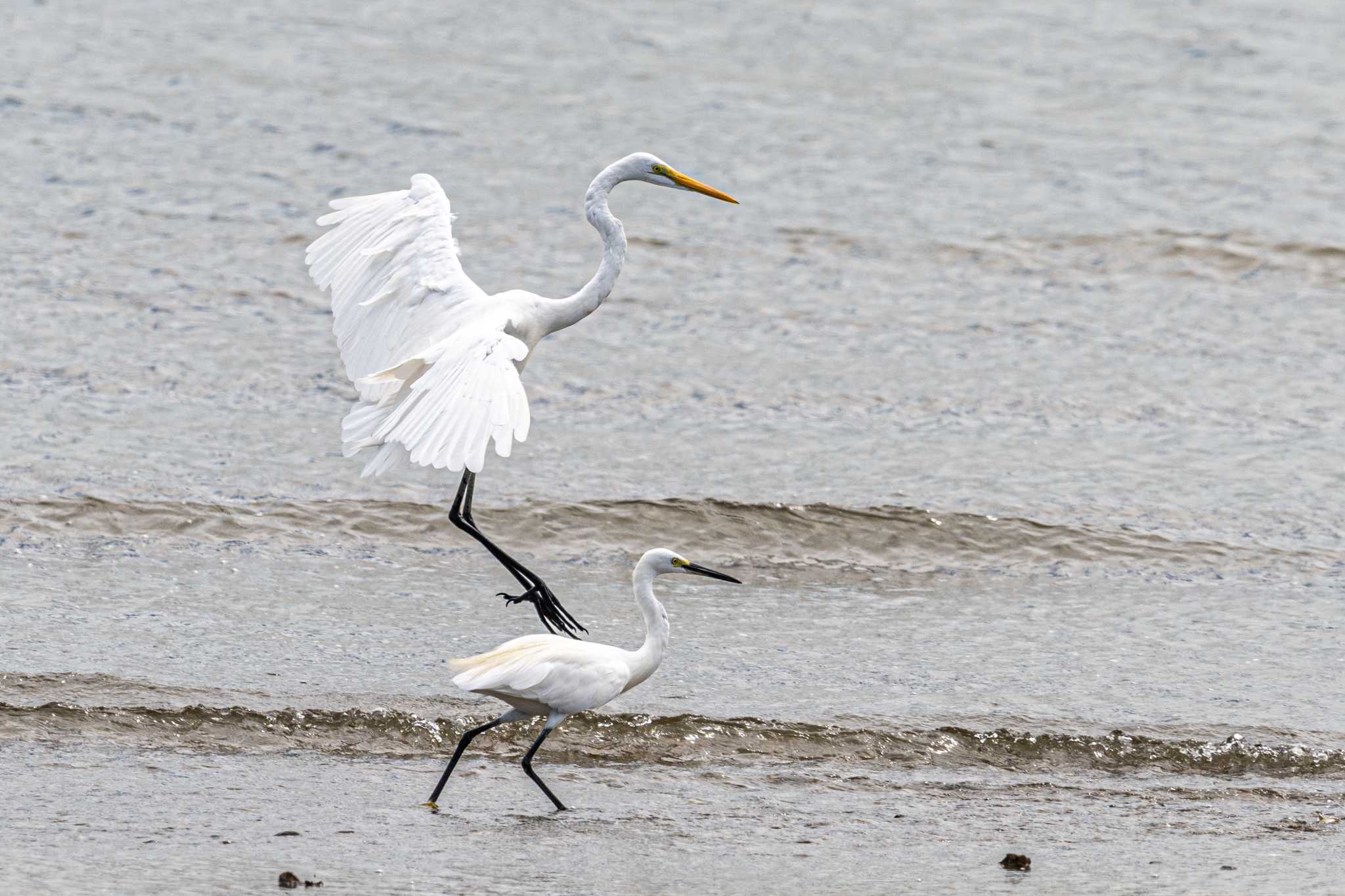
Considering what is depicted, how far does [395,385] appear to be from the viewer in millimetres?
7602

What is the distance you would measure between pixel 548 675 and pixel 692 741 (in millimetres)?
927

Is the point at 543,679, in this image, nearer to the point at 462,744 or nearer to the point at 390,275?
the point at 462,744

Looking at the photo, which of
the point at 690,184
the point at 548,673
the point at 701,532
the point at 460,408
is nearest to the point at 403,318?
the point at 690,184

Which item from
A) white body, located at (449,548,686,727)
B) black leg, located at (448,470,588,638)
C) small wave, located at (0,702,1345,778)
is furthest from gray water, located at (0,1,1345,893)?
white body, located at (449,548,686,727)

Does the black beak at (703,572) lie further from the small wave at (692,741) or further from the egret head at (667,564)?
the small wave at (692,741)

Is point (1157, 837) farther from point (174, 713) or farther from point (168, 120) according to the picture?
point (168, 120)

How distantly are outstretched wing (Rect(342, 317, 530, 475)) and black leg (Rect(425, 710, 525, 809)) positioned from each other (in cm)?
95

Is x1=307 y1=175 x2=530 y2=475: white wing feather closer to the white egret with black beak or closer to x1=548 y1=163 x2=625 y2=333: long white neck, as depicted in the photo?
x1=548 y1=163 x2=625 y2=333: long white neck

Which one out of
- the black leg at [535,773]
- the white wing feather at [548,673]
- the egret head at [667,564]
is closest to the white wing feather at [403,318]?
the egret head at [667,564]

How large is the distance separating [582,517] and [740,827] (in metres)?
4.06

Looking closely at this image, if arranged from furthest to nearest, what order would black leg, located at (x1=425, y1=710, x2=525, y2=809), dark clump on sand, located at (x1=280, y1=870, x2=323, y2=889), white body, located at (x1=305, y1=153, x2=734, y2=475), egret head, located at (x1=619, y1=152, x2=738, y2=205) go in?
egret head, located at (x1=619, y1=152, x2=738, y2=205) < white body, located at (x1=305, y1=153, x2=734, y2=475) < black leg, located at (x1=425, y1=710, x2=525, y2=809) < dark clump on sand, located at (x1=280, y1=870, x2=323, y2=889)

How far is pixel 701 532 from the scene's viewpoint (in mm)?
9859

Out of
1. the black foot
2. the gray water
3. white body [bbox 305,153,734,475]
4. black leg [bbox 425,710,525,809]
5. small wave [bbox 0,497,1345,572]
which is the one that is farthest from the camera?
small wave [bbox 0,497,1345,572]

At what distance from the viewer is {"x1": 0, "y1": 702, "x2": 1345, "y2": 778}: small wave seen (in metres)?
6.68
